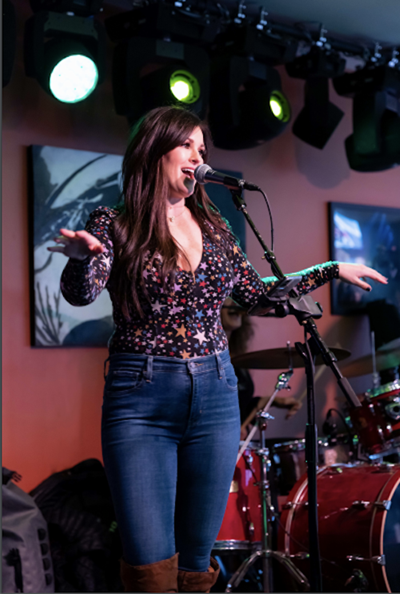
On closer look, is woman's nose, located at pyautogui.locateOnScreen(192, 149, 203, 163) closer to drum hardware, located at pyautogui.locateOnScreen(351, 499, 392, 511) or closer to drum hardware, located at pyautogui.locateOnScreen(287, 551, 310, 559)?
drum hardware, located at pyautogui.locateOnScreen(351, 499, 392, 511)

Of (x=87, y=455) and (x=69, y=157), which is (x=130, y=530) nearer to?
(x=87, y=455)

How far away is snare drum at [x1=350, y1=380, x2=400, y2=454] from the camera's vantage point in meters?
3.00

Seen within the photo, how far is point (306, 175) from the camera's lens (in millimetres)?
4488

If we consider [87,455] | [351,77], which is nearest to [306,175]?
[351,77]

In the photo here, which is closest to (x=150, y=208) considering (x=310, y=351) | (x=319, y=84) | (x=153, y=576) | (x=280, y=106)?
(x=310, y=351)

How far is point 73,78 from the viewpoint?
3.15 m

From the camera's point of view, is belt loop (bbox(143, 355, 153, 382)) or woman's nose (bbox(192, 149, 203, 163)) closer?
belt loop (bbox(143, 355, 153, 382))

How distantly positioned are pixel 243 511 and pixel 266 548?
0.20 metres

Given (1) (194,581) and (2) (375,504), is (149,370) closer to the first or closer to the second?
(1) (194,581)

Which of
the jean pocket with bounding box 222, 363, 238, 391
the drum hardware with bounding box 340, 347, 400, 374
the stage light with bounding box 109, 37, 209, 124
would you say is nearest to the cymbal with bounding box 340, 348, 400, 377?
the drum hardware with bounding box 340, 347, 400, 374

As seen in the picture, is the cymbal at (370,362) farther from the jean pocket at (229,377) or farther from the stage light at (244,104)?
the jean pocket at (229,377)

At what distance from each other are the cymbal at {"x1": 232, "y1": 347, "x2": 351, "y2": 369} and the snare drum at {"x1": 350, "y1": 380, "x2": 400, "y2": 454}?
0.82 feet

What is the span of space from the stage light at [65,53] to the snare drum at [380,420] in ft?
6.84

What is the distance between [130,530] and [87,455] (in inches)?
85.8
